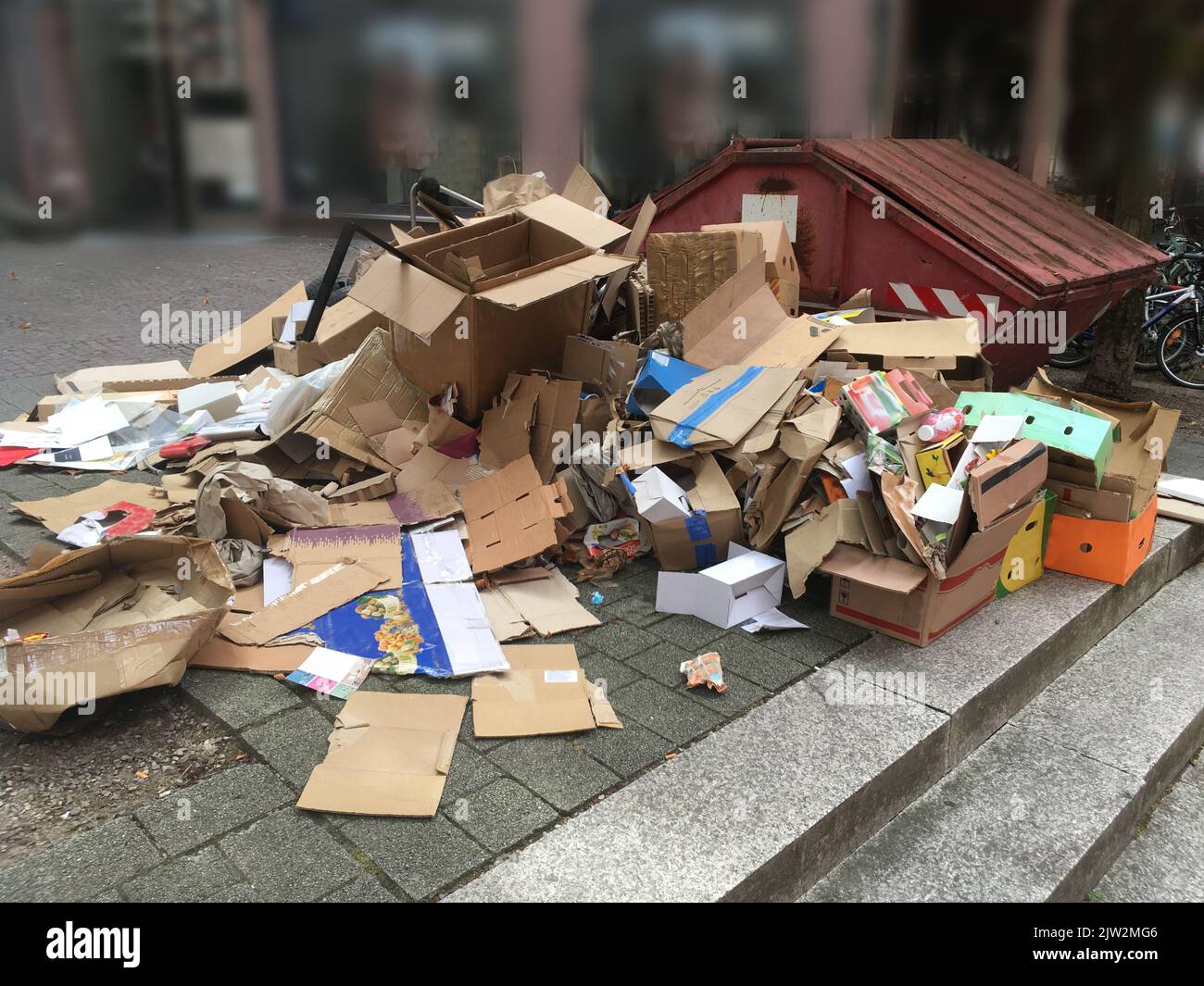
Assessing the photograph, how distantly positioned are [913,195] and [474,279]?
93.9 inches

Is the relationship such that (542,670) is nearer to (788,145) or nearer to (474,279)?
(474,279)

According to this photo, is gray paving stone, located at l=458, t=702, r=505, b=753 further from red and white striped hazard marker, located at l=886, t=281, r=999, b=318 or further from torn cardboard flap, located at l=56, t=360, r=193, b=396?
torn cardboard flap, located at l=56, t=360, r=193, b=396

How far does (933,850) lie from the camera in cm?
253

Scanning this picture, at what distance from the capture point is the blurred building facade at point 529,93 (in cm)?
467

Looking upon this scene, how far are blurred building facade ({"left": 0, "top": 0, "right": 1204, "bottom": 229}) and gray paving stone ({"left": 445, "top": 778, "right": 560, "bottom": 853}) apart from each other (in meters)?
3.29

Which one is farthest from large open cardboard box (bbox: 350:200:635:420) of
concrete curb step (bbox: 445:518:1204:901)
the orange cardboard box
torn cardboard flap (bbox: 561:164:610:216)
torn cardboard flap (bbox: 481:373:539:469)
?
the orange cardboard box

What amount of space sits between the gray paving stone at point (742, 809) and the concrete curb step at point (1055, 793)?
0.35ft

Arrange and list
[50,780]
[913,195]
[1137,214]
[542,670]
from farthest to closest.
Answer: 1. [1137,214]
2. [913,195]
3. [542,670]
4. [50,780]

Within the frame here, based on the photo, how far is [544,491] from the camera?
375 centimetres

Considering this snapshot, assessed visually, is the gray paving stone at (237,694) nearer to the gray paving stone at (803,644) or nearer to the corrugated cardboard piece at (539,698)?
the corrugated cardboard piece at (539,698)

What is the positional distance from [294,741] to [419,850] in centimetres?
63


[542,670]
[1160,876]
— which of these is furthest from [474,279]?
[1160,876]

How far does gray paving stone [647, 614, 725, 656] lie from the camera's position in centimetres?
322

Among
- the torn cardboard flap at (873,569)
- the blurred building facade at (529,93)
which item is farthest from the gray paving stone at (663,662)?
the blurred building facade at (529,93)
